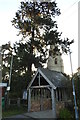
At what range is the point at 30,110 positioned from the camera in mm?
19703

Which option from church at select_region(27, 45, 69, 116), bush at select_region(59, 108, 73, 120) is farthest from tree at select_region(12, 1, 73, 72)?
bush at select_region(59, 108, 73, 120)

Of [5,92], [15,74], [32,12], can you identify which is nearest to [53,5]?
[32,12]

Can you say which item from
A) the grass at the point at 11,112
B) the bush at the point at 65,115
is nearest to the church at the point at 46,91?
the grass at the point at 11,112

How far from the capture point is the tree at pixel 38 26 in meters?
25.3

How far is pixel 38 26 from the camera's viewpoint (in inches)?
1040

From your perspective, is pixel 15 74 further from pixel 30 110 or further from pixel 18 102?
pixel 30 110

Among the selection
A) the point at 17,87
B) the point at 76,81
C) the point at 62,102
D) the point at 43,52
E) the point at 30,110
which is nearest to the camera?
the point at 76,81

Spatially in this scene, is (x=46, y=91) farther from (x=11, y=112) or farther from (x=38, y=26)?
(x=38, y=26)

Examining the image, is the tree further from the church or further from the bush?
the bush

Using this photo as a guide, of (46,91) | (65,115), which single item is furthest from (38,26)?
(65,115)

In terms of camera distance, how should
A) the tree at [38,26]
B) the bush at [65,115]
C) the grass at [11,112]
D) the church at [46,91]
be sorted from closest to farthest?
1. the bush at [65,115]
2. the church at [46,91]
3. the grass at [11,112]
4. the tree at [38,26]

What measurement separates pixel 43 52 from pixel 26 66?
127 inches

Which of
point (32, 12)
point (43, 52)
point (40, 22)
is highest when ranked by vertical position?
point (32, 12)

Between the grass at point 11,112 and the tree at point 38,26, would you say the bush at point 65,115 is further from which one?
the tree at point 38,26
